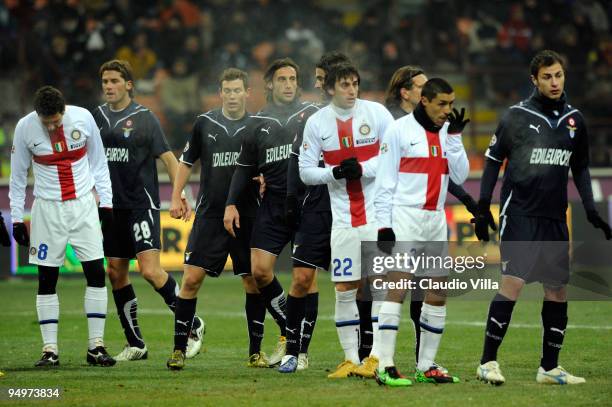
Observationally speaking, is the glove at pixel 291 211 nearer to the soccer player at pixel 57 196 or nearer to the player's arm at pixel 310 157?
the player's arm at pixel 310 157

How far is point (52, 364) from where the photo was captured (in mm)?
10539

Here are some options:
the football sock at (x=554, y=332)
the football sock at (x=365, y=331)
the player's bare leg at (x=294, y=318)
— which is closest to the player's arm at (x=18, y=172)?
the player's bare leg at (x=294, y=318)

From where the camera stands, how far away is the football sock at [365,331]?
10156 millimetres

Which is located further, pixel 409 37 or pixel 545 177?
pixel 409 37

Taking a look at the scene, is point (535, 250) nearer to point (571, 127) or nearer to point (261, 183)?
point (571, 127)

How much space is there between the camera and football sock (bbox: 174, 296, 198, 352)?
10328mm

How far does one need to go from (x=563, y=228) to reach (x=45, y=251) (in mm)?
4400

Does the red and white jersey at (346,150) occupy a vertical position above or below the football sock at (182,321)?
above

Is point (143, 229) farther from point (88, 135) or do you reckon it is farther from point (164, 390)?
point (164, 390)

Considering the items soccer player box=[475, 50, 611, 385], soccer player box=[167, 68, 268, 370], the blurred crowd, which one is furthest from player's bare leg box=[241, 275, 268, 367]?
the blurred crowd

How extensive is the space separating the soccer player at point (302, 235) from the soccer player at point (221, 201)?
0.69 meters

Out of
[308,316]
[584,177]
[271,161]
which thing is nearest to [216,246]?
[271,161]

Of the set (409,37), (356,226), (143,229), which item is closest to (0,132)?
(409,37)

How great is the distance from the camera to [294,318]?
1000 cm
